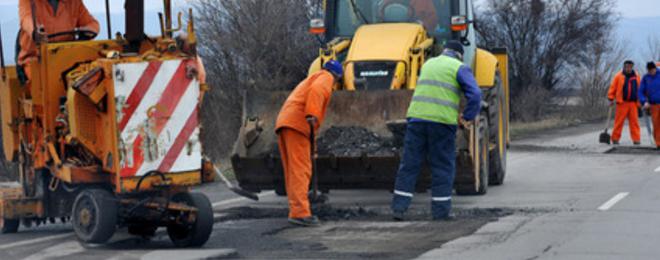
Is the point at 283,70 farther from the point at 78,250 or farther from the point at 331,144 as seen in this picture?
the point at 78,250

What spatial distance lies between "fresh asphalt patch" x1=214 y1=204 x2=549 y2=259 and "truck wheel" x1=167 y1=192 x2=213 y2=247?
27 cm

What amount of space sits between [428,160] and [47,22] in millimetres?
3719

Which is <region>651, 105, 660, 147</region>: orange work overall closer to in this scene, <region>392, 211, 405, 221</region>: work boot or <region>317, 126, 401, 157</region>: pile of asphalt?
<region>317, 126, 401, 157</region>: pile of asphalt

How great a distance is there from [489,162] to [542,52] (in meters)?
21.2

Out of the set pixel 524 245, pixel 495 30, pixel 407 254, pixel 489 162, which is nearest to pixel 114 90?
pixel 407 254

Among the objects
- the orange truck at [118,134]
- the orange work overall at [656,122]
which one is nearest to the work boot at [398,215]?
the orange truck at [118,134]

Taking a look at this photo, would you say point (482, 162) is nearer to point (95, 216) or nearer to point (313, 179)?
point (313, 179)

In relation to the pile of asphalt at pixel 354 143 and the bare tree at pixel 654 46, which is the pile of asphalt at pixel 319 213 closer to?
the pile of asphalt at pixel 354 143

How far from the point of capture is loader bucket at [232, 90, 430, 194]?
41.6ft

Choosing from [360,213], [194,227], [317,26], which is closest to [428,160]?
[360,213]

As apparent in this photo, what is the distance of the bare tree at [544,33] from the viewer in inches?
1371

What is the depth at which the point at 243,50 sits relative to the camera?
23.5m

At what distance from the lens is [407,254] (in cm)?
952

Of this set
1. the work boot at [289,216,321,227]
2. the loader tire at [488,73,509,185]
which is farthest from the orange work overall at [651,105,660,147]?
the work boot at [289,216,321,227]
